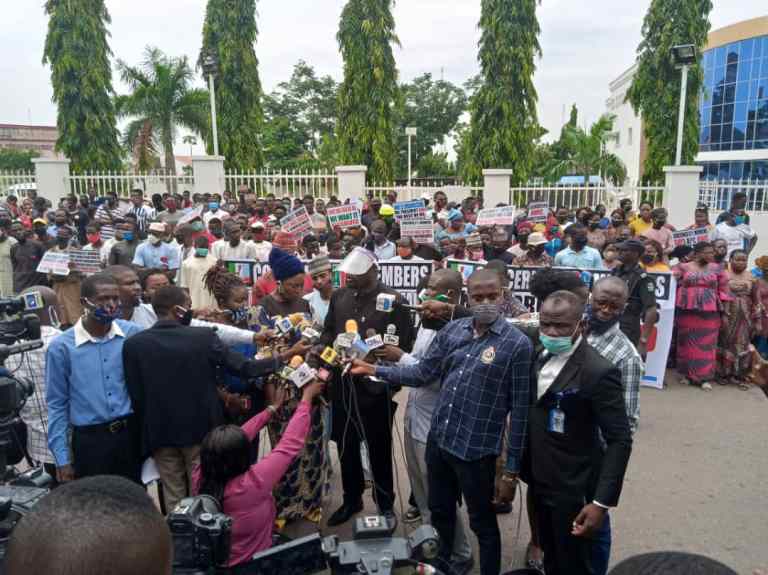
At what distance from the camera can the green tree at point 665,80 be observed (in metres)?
19.1

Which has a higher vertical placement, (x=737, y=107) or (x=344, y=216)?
(x=737, y=107)

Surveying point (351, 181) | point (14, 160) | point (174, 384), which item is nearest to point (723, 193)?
point (351, 181)

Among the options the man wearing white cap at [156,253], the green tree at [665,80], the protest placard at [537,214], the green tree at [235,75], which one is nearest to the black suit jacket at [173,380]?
the man wearing white cap at [156,253]

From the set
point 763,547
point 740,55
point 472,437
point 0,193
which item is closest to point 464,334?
point 472,437

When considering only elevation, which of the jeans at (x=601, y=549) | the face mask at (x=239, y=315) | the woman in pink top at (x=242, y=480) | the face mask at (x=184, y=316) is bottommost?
the jeans at (x=601, y=549)

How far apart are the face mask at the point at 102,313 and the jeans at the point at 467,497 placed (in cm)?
193

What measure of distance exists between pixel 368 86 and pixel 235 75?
6056mm

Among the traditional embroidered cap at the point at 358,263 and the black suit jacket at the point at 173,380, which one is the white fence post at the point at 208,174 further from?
the black suit jacket at the point at 173,380

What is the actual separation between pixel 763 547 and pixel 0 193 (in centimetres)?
2034

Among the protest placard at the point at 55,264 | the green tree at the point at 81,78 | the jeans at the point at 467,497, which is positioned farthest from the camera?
the green tree at the point at 81,78

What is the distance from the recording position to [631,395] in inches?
127

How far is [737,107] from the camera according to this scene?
37.4m

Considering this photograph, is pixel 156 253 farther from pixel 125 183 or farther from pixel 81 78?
pixel 81 78

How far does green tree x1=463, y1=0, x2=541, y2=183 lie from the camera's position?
21250mm
